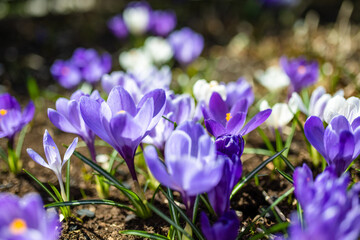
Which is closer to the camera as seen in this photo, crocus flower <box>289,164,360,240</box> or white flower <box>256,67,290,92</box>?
Result: crocus flower <box>289,164,360,240</box>

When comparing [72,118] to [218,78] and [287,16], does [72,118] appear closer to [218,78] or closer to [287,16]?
[218,78]

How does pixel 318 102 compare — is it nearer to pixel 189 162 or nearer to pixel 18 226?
pixel 189 162

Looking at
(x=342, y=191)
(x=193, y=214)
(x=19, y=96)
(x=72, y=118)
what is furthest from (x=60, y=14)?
(x=342, y=191)

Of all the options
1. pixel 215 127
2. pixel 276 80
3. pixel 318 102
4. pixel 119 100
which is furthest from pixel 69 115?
pixel 276 80

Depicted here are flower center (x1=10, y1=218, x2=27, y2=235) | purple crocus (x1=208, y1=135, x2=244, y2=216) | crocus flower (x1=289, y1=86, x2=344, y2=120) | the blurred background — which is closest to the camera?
flower center (x1=10, y1=218, x2=27, y2=235)

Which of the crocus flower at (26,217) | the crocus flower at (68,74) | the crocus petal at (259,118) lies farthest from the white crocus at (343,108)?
the crocus flower at (68,74)

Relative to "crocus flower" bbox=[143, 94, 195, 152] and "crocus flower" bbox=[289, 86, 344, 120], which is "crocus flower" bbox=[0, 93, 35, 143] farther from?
"crocus flower" bbox=[289, 86, 344, 120]

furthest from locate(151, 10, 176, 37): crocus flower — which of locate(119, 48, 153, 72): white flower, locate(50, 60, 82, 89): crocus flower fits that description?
locate(50, 60, 82, 89): crocus flower
